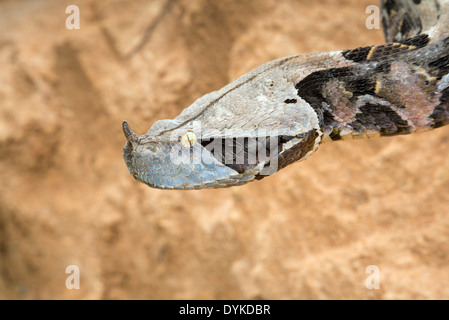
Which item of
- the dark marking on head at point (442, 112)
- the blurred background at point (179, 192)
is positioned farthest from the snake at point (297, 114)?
the blurred background at point (179, 192)

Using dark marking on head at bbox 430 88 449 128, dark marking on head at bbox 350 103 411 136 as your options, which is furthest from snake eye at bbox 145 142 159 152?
dark marking on head at bbox 430 88 449 128

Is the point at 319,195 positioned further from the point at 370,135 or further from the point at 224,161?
the point at 224,161

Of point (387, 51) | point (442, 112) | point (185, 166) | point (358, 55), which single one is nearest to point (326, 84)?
point (358, 55)

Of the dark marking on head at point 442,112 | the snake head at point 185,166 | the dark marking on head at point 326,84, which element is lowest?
the snake head at point 185,166

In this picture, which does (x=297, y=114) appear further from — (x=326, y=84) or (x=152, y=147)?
(x=152, y=147)

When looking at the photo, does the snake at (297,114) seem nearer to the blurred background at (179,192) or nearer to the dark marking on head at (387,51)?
the dark marking on head at (387,51)

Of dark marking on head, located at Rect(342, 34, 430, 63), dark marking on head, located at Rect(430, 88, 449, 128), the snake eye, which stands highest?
dark marking on head, located at Rect(342, 34, 430, 63)

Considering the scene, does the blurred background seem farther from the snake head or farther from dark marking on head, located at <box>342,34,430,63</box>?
the snake head
